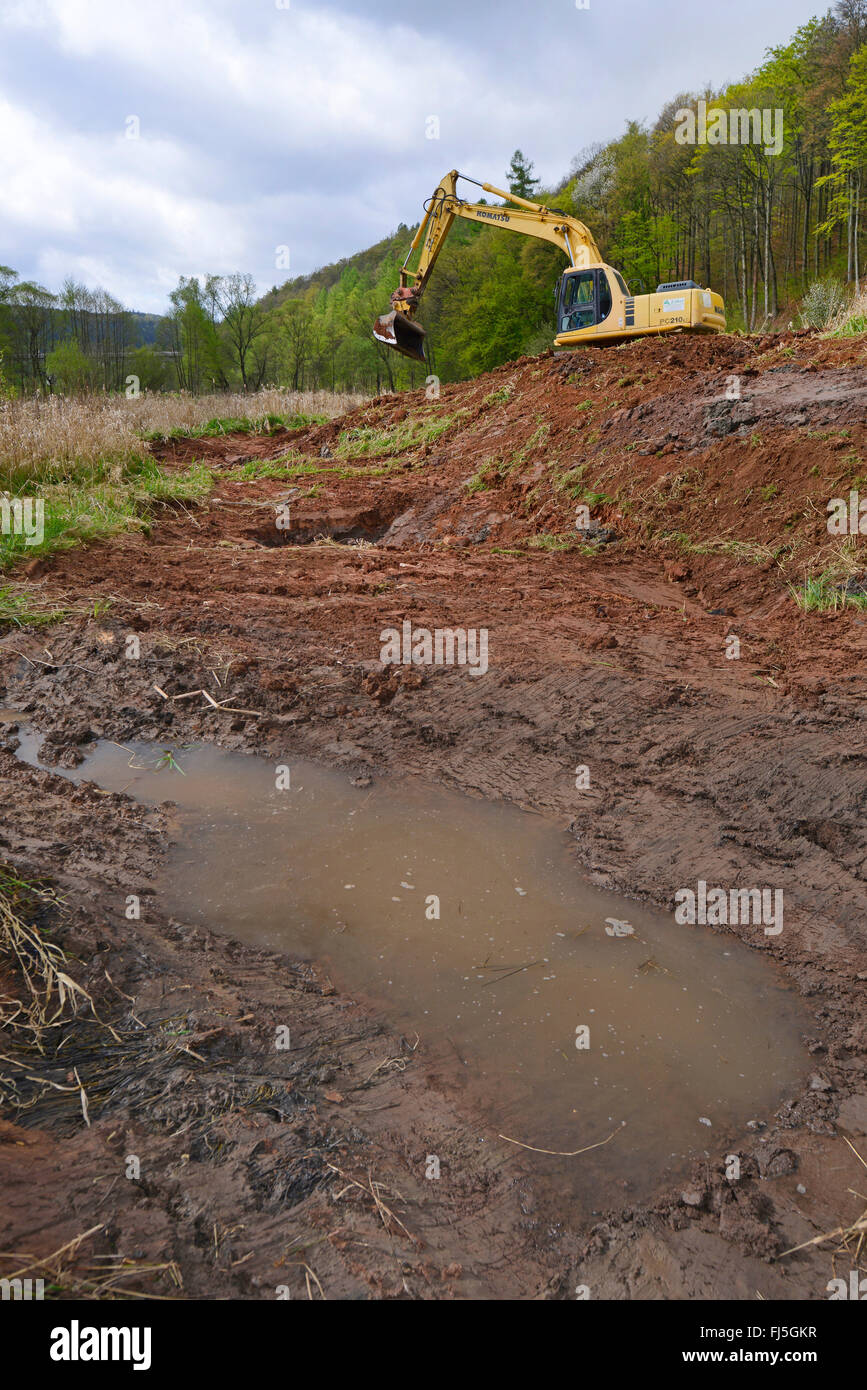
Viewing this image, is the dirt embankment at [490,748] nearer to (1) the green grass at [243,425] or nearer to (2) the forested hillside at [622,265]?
(2) the forested hillside at [622,265]

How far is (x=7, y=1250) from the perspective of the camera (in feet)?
5.80

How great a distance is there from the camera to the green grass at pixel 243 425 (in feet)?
71.2

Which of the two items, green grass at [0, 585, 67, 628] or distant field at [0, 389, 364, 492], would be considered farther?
distant field at [0, 389, 364, 492]

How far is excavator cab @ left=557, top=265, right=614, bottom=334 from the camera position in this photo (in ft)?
44.8

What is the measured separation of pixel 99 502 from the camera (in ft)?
31.6

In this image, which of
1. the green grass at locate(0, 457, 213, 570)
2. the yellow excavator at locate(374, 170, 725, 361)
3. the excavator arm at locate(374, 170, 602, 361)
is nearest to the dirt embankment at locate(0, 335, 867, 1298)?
the green grass at locate(0, 457, 213, 570)

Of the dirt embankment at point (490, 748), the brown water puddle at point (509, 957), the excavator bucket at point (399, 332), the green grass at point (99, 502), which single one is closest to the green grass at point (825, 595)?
the dirt embankment at point (490, 748)

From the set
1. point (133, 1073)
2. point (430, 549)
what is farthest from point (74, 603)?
point (133, 1073)

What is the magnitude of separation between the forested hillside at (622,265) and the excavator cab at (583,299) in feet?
4.02

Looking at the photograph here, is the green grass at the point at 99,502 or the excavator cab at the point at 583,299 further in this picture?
the excavator cab at the point at 583,299

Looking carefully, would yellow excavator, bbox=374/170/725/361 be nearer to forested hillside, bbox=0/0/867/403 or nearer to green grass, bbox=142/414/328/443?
forested hillside, bbox=0/0/867/403

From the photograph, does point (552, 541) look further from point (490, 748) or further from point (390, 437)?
point (390, 437)

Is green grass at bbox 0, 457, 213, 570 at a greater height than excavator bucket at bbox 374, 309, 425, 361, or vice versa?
excavator bucket at bbox 374, 309, 425, 361

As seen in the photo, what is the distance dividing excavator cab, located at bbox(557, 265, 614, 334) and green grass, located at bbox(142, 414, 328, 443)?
8782 millimetres
